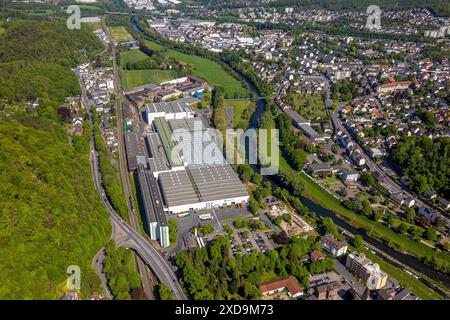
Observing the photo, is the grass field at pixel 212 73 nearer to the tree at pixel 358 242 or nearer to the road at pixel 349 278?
the tree at pixel 358 242

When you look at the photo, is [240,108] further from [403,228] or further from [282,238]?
[403,228]

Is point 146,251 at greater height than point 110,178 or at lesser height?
lesser

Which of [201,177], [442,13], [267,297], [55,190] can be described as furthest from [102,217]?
[442,13]

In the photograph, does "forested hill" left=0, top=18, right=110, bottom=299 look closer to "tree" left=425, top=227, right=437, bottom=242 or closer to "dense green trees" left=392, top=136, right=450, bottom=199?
"tree" left=425, top=227, right=437, bottom=242

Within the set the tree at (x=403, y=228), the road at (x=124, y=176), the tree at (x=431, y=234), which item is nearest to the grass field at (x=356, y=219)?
the tree at (x=403, y=228)

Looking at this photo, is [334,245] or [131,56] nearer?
[334,245]

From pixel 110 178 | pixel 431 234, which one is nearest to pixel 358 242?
pixel 431 234

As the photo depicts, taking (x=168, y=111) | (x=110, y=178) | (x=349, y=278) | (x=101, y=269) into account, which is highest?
(x=168, y=111)
